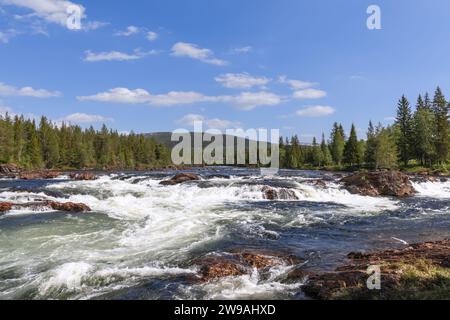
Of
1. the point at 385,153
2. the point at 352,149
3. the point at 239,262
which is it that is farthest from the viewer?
the point at 352,149

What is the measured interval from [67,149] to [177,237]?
111 m

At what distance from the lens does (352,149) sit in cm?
10050

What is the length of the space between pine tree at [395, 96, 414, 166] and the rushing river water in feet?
184

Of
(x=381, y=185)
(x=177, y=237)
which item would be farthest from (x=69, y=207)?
(x=381, y=185)

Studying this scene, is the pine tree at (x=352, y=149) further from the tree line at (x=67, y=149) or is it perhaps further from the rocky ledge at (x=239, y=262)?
the rocky ledge at (x=239, y=262)

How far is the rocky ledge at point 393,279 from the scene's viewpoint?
941cm

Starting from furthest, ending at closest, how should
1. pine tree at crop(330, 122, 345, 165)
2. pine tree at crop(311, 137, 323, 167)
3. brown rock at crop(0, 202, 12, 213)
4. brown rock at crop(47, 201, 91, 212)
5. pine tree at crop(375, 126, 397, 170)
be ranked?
1. pine tree at crop(311, 137, 323, 167)
2. pine tree at crop(330, 122, 345, 165)
3. pine tree at crop(375, 126, 397, 170)
4. brown rock at crop(47, 201, 91, 212)
5. brown rock at crop(0, 202, 12, 213)

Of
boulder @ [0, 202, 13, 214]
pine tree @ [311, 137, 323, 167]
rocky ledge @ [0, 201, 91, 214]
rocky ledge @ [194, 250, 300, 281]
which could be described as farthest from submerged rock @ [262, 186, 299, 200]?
pine tree @ [311, 137, 323, 167]

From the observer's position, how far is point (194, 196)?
115 ft

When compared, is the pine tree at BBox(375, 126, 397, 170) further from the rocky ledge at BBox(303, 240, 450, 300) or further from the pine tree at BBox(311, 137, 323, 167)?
the rocky ledge at BBox(303, 240, 450, 300)

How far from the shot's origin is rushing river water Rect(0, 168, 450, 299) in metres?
11.3

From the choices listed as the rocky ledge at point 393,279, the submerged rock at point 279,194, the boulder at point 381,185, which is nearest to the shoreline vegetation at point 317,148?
the boulder at point 381,185

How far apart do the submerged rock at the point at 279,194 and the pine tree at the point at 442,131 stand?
5844 centimetres

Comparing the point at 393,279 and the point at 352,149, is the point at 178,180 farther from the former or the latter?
the point at 352,149
